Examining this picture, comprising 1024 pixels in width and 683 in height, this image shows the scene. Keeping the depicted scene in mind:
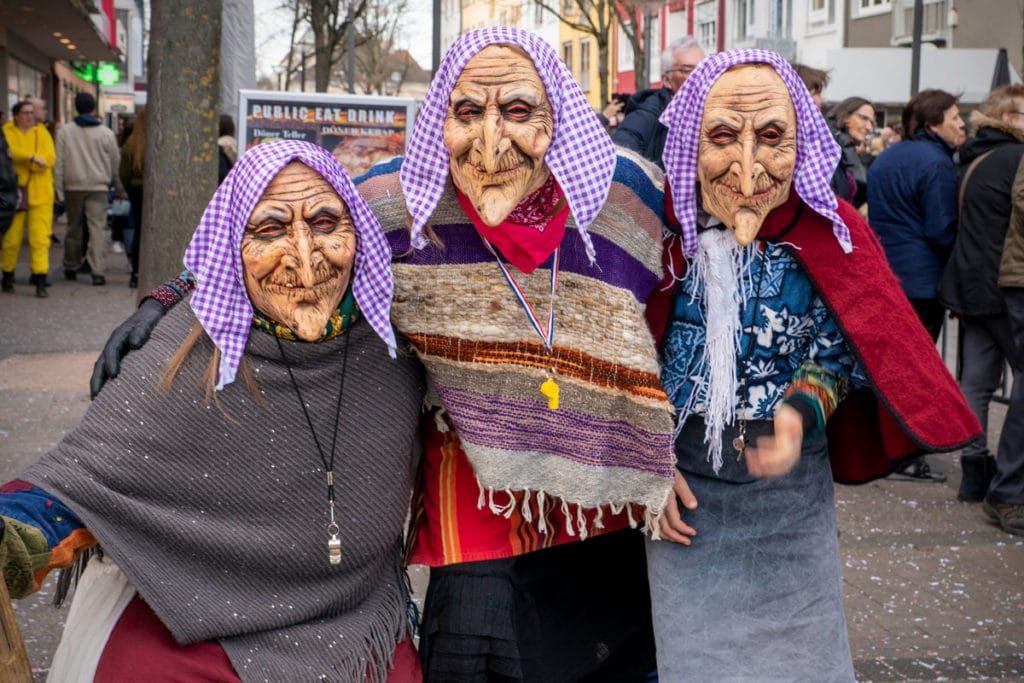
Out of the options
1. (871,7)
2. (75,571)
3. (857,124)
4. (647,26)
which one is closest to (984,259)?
(857,124)

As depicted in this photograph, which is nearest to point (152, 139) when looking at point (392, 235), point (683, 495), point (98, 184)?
point (392, 235)

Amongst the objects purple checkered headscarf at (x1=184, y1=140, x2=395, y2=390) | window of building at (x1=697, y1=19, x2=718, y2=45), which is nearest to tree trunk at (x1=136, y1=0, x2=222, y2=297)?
purple checkered headscarf at (x1=184, y1=140, x2=395, y2=390)

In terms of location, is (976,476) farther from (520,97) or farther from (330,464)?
(330,464)

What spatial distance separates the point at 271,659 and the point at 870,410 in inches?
61.1

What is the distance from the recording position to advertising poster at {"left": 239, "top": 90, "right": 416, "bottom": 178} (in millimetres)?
8203

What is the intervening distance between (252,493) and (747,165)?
1.33 m

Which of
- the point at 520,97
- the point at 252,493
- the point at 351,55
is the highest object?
the point at 351,55

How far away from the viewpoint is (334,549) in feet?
9.52

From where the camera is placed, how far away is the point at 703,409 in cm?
307

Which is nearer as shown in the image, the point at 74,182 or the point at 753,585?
the point at 753,585

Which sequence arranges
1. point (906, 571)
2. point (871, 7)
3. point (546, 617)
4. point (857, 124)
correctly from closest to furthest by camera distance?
point (546, 617) → point (906, 571) → point (857, 124) → point (871, 7)

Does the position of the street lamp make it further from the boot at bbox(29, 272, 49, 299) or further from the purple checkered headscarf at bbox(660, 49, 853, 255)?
the purple checkered headscarf at bbox(660, 49, 853, 255)

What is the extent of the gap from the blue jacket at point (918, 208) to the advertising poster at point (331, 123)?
307 cm

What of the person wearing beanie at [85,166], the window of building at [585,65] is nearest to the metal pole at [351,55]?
the person wearing beanie at [85,166]
